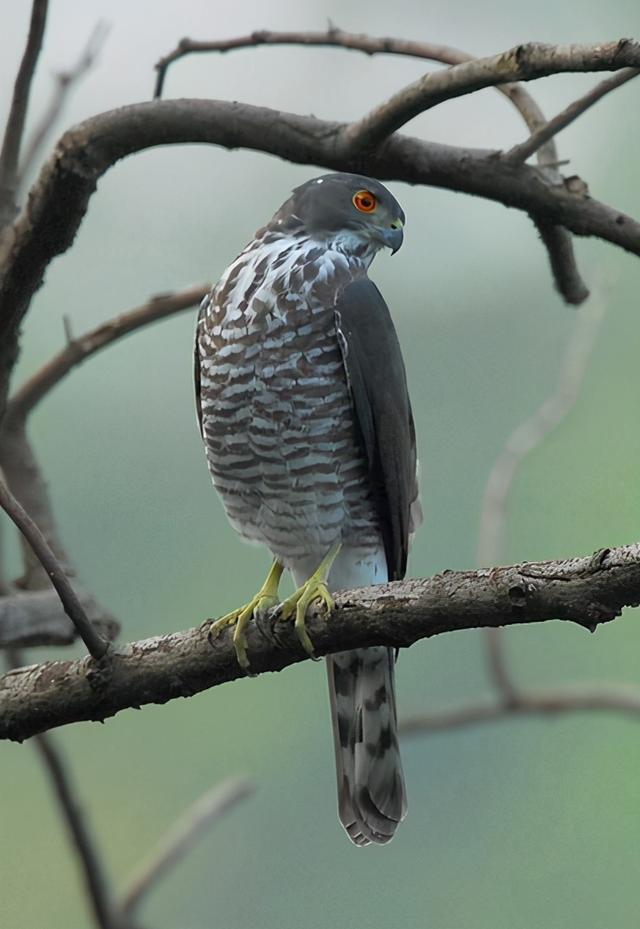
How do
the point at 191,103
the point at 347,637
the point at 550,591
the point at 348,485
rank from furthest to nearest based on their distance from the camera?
the point at 348,485
the point at 191,103
the point at 347,637
the point at 550,591

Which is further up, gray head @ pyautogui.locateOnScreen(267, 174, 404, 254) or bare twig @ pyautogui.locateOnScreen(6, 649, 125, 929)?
gray head @ pyautogui.locateOnScreen(267, 174, 404, 254)

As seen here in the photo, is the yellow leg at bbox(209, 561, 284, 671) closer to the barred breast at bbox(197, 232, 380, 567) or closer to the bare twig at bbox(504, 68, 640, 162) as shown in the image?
the barred breast at bbox(197, 232, 380, 567)

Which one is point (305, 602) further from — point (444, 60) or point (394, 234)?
point (444, 60)

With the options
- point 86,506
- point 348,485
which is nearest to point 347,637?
point 348,485

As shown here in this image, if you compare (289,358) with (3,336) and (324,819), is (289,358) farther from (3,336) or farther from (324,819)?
(324,819)

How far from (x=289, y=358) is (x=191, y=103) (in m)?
0.49

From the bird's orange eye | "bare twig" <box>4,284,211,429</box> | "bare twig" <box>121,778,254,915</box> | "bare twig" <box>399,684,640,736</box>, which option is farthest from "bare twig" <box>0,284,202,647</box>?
"bare twig" <box>399,684,640,736</box>

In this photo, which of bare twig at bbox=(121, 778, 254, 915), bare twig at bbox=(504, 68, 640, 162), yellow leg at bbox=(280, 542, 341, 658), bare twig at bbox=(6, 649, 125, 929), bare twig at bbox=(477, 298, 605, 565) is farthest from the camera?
bare twig at bbox=(477, 298, 605, 565)

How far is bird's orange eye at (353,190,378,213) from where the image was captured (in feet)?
8.05

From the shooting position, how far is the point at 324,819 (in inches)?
252

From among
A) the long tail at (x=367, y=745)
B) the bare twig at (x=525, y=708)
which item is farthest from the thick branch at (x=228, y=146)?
the bare twig at (x=525, y=708)

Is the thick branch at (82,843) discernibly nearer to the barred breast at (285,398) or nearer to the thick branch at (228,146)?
the barred breast at (285,398)

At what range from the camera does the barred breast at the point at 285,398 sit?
2.35m

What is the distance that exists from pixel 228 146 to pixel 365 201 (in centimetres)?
31
